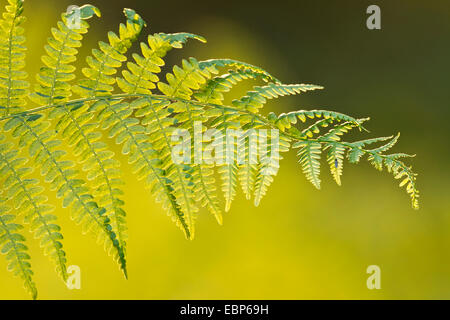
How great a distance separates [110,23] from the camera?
2.64m

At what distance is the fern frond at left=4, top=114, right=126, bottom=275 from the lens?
2.09 feet

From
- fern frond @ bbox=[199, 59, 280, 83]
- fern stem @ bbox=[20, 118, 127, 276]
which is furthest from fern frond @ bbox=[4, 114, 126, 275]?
fern frond @ bbox=[199, 59, 280, 83]

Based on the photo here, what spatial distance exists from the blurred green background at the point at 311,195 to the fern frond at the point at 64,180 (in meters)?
1.27

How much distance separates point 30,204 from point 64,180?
63 millimetres

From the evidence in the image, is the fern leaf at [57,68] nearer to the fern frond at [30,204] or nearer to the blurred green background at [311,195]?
the fern frond at [30,204]

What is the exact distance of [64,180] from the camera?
650 mm

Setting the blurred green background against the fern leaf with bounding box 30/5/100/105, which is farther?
the blurred green background

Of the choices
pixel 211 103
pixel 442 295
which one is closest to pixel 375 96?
pixel 442 295

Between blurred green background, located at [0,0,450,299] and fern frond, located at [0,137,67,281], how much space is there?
125cm

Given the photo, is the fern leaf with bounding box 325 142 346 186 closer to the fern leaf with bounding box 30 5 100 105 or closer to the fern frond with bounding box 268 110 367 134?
the fern frond with bounding box 268 110 367 134

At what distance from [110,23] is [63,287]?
5.30 feet

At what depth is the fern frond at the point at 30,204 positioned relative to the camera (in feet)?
2.10

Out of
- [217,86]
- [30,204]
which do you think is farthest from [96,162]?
[217,86]

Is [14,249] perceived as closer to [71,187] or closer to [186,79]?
[71,187]
